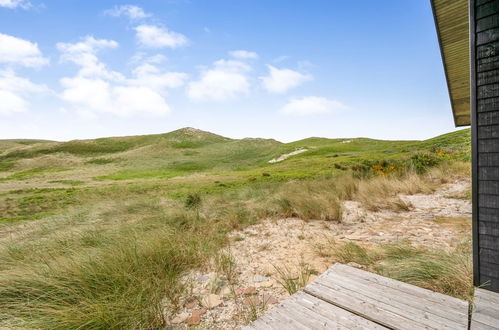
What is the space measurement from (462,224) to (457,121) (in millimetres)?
7487

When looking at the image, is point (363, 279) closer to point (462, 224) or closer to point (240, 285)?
point (240, 285)

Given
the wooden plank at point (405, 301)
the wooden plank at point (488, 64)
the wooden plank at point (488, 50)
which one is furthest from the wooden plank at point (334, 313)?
the wooden plank at point (488, 50)

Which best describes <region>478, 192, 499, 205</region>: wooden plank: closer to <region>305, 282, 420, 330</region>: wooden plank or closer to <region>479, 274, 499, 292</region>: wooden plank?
<region>479, 274, 499, 292</region>: wooden plank

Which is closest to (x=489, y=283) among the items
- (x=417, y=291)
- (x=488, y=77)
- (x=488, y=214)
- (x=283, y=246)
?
(x=488, y=214)

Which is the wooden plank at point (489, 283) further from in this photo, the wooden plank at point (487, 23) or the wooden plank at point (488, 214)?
the wooden plank at point (487, 23)

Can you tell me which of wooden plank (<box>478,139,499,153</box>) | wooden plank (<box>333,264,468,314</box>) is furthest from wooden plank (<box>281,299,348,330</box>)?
wooden plank (<box>478,139,499,153</box>)

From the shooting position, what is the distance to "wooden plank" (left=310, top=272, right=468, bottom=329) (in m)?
1.65

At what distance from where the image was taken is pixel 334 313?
1.81 meters

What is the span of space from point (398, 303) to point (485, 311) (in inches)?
22.7

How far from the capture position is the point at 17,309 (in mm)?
2611

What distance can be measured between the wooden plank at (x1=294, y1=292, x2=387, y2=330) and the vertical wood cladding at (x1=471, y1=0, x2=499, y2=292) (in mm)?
1490

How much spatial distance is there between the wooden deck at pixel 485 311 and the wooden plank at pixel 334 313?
66 centimetres

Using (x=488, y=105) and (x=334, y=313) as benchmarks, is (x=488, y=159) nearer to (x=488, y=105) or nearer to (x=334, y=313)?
(x=488, y=105)

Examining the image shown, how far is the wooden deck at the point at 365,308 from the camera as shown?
1.67 meters
